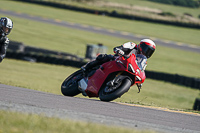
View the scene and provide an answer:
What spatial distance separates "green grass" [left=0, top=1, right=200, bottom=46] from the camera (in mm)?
35906

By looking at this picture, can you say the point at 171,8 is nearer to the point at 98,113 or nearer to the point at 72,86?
the point at 72,86

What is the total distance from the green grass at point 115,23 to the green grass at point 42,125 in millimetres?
31059

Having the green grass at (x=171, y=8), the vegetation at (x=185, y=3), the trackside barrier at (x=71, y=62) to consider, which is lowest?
the trackside barrier at (x=71, y=62)

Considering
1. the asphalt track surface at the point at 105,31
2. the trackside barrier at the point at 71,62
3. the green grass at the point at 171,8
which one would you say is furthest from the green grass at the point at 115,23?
the trackside barrier at the point at 71,62

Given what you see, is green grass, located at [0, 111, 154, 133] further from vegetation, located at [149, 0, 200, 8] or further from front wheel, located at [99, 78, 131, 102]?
vegetation, located at [149, 0, 200, 8]

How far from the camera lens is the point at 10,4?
39.1 m

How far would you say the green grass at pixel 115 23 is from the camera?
35906 mm

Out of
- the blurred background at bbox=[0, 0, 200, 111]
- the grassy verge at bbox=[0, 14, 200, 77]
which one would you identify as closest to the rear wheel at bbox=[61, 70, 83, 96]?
the blurred background at bbox=[0, 0, 200, 111]

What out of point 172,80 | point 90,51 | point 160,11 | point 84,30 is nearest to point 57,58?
point 90,51

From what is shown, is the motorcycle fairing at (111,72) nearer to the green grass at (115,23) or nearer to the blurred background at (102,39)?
the blurred background at (102,39)

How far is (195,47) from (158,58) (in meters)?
8.07

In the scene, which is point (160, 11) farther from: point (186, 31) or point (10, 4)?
point (10, 4)

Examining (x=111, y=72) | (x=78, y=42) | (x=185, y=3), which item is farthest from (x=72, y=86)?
(x=185, y=3)

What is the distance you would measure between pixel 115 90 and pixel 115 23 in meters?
31.7
